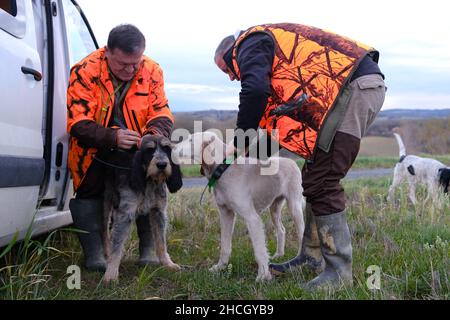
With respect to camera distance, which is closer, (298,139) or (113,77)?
(298,139)

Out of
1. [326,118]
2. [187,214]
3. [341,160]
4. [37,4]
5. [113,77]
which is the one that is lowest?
[187,214]

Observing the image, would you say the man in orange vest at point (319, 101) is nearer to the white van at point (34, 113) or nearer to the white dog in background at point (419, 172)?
the white van at point (34, 113)

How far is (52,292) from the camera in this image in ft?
11.6

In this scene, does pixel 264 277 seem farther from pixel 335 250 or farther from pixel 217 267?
pixel 335 250

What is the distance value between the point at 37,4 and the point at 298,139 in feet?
7.58

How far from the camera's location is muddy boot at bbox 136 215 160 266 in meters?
4.66

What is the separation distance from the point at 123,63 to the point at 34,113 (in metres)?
0.93

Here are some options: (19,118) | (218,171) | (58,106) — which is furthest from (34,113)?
(218,171)

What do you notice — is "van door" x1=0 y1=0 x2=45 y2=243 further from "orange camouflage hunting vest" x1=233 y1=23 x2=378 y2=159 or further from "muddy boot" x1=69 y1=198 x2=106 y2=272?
"orange camouflage hunting vest" x1=233 y1=23 x2=378 y2=159

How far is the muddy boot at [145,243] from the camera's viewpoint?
4.66 m

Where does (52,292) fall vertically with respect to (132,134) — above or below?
below
